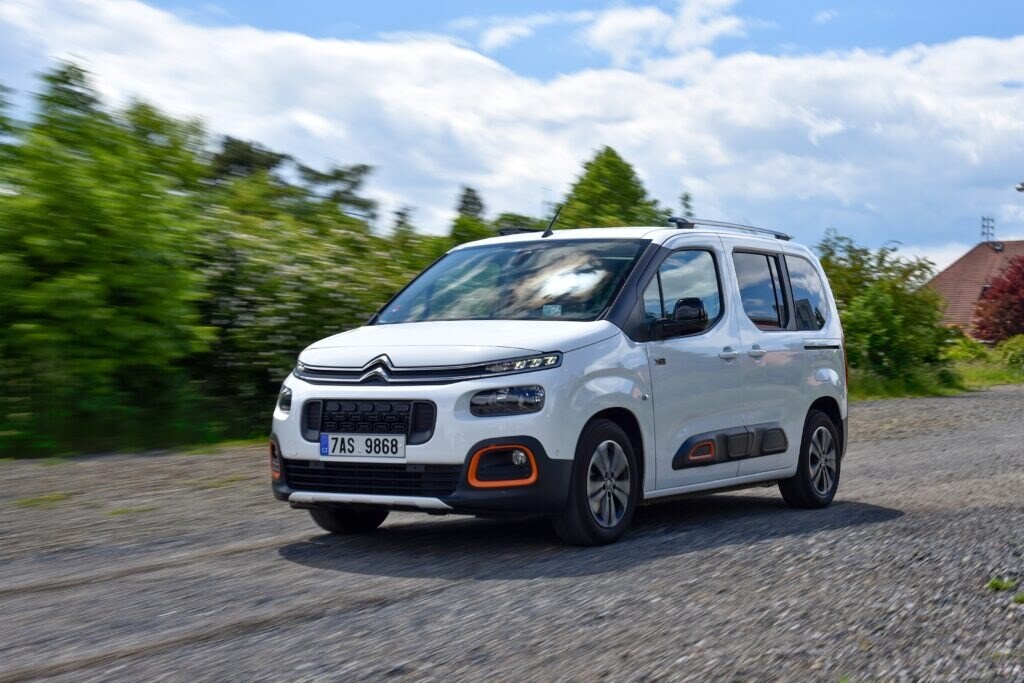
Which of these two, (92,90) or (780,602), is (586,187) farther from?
(780,602)

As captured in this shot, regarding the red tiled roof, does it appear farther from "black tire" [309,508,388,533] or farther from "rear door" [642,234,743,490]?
"black tire" [309,508,388,533]

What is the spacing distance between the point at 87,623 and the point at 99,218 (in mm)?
7389

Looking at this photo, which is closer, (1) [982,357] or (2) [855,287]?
(2) [855,287]

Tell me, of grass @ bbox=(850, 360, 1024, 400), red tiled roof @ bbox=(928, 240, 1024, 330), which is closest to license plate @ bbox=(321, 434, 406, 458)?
grass @ bbox=(850, 360, 1024, 400)

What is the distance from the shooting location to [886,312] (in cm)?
2906

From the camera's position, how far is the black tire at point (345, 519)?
7.79 metres

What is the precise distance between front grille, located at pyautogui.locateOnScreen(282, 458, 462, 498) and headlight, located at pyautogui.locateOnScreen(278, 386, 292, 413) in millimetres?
300

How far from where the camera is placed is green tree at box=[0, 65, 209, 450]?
11727 millimetres

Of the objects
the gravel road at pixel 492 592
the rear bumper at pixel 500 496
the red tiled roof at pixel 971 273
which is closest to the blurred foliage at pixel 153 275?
the gravel road at pixel 492 592

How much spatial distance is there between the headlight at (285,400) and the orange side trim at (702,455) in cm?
243

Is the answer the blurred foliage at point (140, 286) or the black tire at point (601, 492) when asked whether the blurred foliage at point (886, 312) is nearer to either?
the blurred foliage at point (140, 286)

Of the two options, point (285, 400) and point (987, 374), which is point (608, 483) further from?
point (987, 374)

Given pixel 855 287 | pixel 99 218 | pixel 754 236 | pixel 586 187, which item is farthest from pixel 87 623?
pixel 855 287

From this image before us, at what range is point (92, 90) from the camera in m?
13.0
